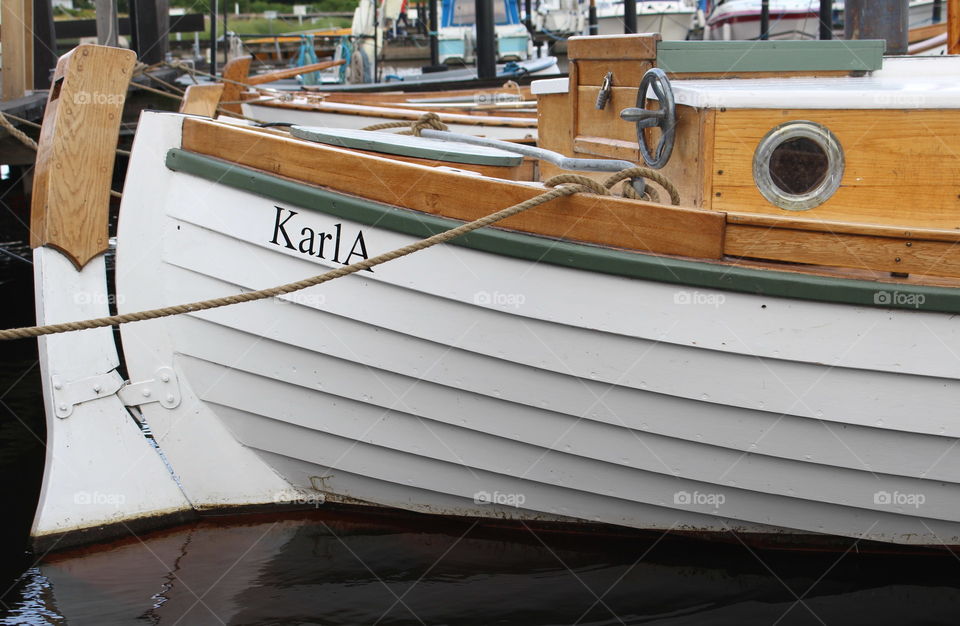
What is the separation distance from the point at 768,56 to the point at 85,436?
3429 mm

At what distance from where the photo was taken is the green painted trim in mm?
4551

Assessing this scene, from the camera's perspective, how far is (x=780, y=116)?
3.55m

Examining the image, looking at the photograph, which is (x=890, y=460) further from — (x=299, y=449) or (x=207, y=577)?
(x=207, y=577)

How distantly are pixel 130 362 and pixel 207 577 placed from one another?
37.3 inches

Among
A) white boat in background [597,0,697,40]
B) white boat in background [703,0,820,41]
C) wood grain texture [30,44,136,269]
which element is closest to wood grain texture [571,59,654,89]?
wood grain texture [30,44,136,269]

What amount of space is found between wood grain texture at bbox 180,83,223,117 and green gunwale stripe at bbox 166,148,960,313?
1.25 meters
